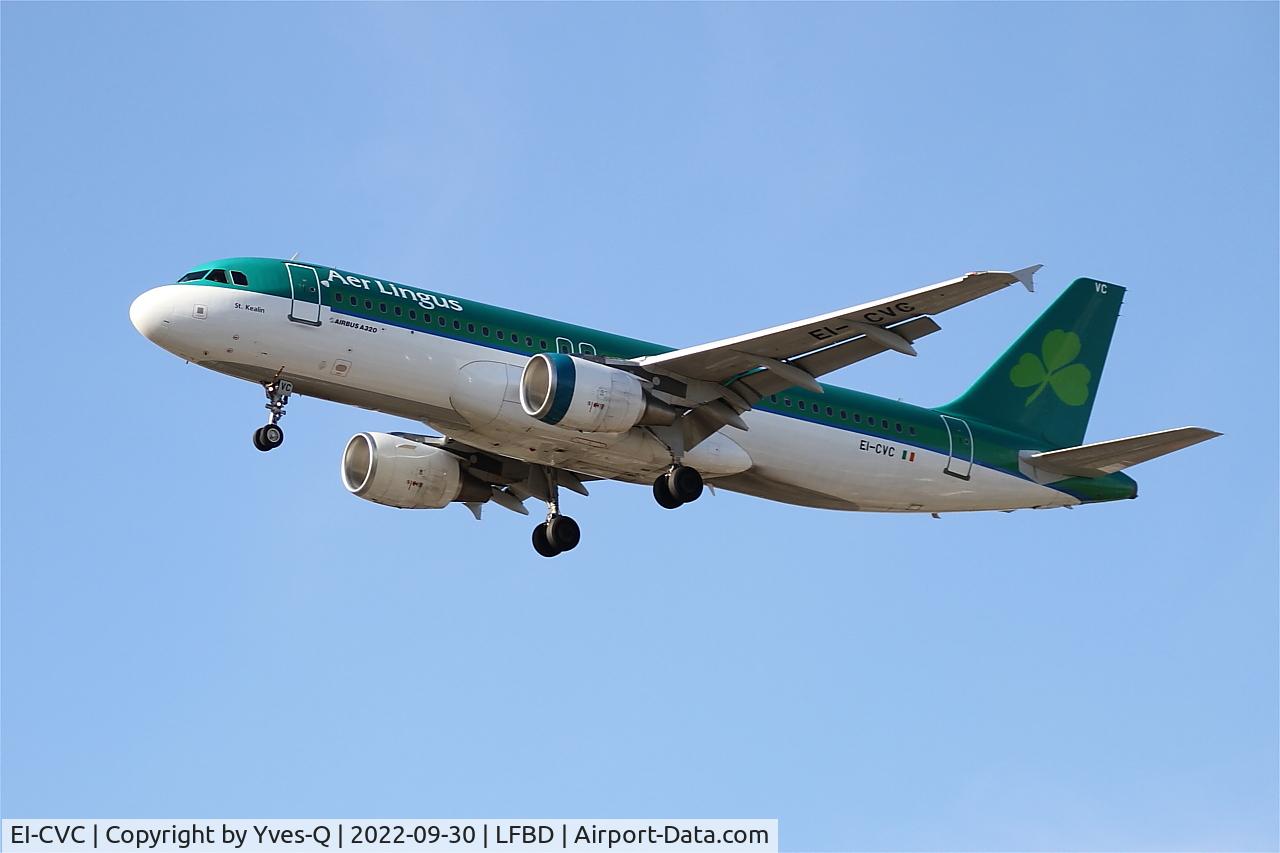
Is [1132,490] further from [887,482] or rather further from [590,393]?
[590,393]

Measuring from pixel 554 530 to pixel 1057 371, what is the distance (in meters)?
13.4

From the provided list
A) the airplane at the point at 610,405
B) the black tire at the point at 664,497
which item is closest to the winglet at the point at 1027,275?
the airplane at the point at 610,405

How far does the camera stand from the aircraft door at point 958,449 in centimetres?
3997

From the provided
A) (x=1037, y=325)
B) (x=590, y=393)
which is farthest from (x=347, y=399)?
(x=1037, y=325)

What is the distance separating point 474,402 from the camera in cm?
3453

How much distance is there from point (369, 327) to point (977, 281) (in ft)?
38.6

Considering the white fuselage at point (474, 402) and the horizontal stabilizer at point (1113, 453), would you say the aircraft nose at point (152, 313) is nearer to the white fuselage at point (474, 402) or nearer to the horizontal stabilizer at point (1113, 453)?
the white fuselage at point (474, 402)

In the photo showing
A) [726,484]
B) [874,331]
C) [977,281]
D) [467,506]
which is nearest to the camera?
[977,281]

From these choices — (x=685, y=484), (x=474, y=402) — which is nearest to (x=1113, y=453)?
(x=685, y=484)

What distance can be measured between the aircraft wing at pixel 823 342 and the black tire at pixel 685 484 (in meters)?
2.01

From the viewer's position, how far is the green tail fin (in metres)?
42.4

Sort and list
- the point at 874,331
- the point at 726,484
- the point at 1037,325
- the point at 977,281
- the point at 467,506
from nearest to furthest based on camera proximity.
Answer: the point at 977,281 < the point at 874,331 < the point at 726,484 < the point at 467,506 < the point at 1037,325

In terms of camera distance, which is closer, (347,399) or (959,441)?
(347,399)

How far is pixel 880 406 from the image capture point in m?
39.7
